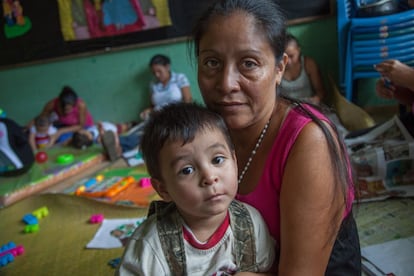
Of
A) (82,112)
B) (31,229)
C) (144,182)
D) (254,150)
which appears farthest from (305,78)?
(254,150)

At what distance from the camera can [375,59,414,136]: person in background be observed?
178cm

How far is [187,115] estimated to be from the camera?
32.9 inches

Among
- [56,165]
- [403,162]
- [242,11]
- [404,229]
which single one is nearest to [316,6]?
[403,162]

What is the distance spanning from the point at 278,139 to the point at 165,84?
3.26m

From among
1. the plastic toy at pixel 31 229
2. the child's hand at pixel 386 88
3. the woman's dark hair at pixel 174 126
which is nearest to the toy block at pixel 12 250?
the plastic toy at pixel 31 229

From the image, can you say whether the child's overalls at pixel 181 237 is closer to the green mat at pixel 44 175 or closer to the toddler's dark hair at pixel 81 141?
the green mat at pixel 44 175

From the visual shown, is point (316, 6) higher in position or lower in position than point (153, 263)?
higher

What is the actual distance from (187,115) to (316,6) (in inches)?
125

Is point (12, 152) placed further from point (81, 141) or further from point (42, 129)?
point (42, 129)

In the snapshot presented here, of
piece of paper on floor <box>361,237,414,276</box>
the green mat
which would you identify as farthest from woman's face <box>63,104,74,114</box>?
piece of paper on floor <box>361,237,414,276</box>

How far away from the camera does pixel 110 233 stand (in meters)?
2.00

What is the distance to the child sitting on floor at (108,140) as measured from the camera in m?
3.32

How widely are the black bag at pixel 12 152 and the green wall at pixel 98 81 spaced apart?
139 cm

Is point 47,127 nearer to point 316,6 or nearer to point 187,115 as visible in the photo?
point 316,6
